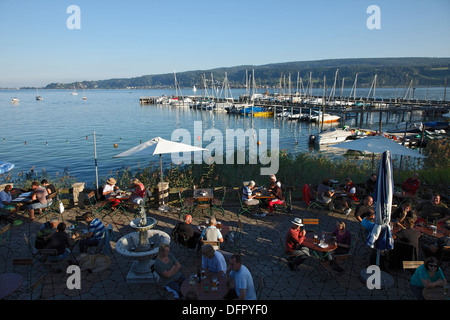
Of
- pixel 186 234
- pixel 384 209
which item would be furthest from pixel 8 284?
pixel 384 209

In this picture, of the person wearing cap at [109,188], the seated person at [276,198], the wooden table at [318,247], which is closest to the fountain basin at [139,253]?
the wooden table at [318,247]

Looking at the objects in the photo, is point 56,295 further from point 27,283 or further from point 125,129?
point 125,129

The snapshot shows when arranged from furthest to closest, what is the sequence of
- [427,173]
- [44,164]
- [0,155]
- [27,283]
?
[0,155]
[44,164]
[427,173]
[27,283]

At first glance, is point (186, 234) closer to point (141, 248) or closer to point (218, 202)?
point (141, 248)

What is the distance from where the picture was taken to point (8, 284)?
5336 mm

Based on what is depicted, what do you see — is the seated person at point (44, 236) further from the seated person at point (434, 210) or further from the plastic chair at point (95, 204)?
the seated person at point (434, 210)

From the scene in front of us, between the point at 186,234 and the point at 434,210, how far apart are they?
717 centimetres

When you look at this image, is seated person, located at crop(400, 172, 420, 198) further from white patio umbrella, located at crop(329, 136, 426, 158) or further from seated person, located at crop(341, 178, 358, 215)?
seated person, located at crop(341, 178, 358, 215)

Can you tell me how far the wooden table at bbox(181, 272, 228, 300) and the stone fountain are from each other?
142 cm

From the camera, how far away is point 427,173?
535 inches

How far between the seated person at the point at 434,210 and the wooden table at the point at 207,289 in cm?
675
